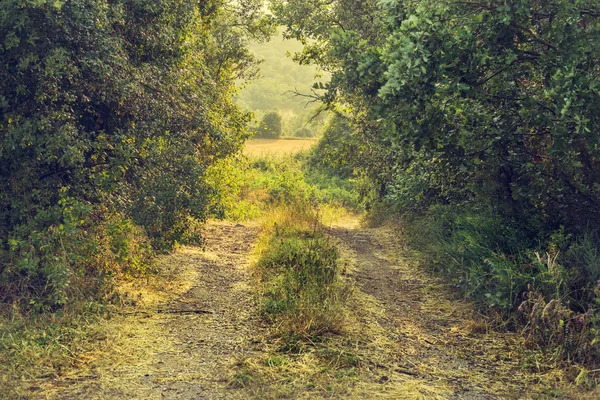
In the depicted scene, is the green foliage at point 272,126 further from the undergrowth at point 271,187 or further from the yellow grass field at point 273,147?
the undergrowth at point 271,187

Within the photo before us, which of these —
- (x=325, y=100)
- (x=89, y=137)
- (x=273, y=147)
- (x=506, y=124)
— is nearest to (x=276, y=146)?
(x=273, y=147)

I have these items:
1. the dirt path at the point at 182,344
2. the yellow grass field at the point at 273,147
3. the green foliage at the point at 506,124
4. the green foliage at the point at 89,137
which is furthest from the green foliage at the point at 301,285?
the yellow grass field at the point at 273,147

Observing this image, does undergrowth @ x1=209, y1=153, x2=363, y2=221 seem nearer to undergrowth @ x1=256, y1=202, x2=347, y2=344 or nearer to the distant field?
undergrowth @ x1=256, y1=202, x2=347, y2=344

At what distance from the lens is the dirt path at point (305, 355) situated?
15.9ft

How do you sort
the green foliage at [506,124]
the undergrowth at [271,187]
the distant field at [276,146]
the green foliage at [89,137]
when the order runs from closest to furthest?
the green foliage at [506,124]
the green foliage at [89,137]
the undergrowth at [271,187]
the distant field at [276,146]

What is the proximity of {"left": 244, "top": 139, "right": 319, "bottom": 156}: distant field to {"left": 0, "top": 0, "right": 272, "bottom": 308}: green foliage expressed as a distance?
2214 cm

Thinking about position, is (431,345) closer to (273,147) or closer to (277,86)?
(273,147)

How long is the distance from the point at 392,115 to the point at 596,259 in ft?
9.02

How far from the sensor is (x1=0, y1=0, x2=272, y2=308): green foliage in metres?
5.85

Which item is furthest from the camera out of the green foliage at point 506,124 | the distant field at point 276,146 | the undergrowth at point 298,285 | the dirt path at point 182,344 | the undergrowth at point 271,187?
the distant field at point 276,146

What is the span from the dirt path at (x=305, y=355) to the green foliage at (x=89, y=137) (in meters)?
0.97

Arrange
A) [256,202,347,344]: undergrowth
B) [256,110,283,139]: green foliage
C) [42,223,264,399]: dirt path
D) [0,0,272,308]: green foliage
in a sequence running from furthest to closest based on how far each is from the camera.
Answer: [256,110,283,139]: green foliage, [256,202,347,344]: undergrowth, [0,0,272,308]: green foliage, [42,223,264,399]: dirt path

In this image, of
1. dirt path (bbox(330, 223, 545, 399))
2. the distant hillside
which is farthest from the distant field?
the distant hillside

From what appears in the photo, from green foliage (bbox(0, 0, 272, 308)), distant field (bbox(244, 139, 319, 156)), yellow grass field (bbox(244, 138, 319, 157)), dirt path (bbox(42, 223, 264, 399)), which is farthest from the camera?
distant field (bbox(244, 139, 319, 156))
